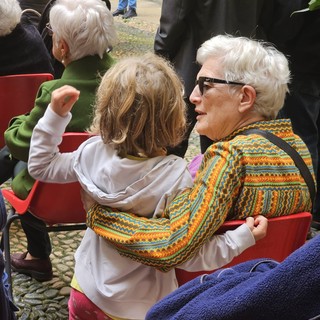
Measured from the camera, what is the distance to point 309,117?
3258 millimetres

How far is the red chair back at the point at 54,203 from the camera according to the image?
221 cm

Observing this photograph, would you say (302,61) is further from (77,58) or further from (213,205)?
(213,205)

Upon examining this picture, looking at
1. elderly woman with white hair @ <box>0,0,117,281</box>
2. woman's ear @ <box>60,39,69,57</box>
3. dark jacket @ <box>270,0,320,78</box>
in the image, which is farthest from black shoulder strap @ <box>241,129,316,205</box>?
dark jacket @ <box>270,0,320,78</box>

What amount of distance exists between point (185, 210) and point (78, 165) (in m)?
0.40

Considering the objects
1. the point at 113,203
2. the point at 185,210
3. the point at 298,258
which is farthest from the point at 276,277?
the point at 113,203

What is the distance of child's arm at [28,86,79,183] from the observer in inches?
70.8

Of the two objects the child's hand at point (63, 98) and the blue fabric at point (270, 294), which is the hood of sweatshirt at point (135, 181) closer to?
the child's hand at point (63, 98)

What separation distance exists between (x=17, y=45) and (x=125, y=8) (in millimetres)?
Result: 9349

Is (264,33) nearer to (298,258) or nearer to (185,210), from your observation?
(185,210)

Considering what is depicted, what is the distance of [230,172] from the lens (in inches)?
63.2

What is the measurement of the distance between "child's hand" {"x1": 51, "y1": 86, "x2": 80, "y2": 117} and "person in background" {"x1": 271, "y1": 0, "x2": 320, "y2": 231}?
151 cm

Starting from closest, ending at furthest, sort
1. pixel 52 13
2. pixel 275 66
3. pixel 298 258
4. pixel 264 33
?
1. pixel 298 258
2. pixel 275 66
3. pixel 52 13
4. pixel 264 33

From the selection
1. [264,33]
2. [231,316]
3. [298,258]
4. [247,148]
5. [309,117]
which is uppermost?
[298,258]

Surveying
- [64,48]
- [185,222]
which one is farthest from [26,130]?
[185,222]
